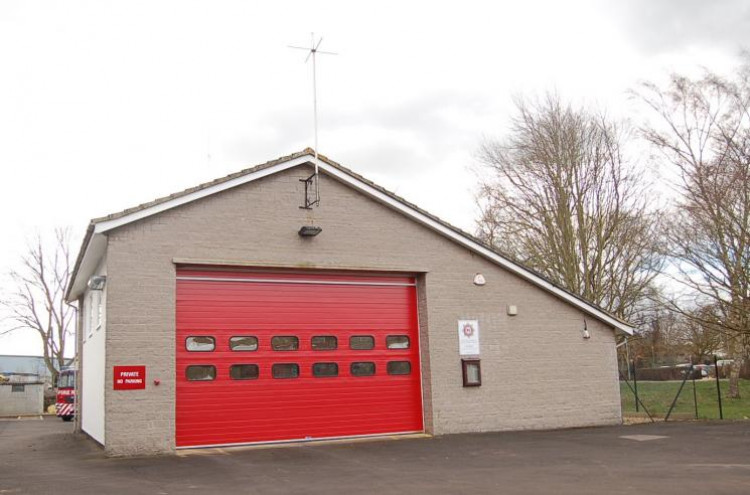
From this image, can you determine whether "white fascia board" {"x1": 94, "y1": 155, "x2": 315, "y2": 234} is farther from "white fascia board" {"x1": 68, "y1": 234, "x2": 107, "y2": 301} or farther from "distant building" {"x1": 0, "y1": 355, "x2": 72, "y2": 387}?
"distant building" {"x1": 0, "y1": 355, "x2": 72, "y2": 387}

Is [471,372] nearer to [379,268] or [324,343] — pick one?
[379,268]

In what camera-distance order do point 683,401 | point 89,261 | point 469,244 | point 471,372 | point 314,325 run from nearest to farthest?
point 314,325 → point 89,261 → point 471,372 → point 469,244 → point 683,401

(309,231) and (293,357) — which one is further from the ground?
(309,231)

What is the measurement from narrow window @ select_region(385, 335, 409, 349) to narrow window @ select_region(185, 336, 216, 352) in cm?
378

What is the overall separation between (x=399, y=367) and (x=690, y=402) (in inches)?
684

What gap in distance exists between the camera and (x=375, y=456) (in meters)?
12.6

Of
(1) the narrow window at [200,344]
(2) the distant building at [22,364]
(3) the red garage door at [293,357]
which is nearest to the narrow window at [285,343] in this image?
(3) the red garage door at [293,357]

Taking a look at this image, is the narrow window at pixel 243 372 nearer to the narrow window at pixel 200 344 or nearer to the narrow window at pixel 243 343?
the narrow window at pixel 243 343

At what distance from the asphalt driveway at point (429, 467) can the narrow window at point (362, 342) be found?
1.95 m

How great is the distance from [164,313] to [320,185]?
4.16m

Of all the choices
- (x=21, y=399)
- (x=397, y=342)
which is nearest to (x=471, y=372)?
(x=397, y=342)

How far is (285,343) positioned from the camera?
1482cm

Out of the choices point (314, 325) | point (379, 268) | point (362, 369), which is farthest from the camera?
point (379, 268)

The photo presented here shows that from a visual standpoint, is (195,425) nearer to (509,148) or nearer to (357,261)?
(357,261)
